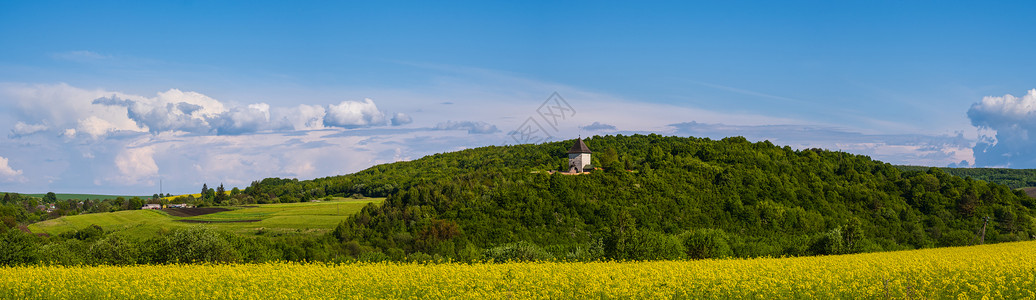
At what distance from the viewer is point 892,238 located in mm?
99625

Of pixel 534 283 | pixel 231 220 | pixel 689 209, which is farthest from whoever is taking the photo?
pixel 231 220

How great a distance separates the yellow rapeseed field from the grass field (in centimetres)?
8203

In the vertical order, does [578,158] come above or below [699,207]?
above

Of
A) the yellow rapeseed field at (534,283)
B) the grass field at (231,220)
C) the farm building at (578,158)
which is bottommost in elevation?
the grass field at (231,220)

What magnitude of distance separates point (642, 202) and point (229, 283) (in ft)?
293

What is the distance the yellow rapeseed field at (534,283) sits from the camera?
16.6 meters

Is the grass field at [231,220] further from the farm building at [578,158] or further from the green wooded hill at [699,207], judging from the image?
the farm building at [578,158]

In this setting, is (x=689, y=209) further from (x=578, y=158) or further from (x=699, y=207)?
(x=578, y=158)

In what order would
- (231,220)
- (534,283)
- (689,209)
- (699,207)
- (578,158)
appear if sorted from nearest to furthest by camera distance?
1. (534,283)
2. (689,209)
3. (699,207)
4. (231,220)
5. (578,158)

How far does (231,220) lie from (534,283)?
379ft

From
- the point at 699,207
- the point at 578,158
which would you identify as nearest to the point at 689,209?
the point at 699,207

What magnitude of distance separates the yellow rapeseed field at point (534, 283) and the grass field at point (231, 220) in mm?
82031

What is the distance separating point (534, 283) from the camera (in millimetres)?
18609

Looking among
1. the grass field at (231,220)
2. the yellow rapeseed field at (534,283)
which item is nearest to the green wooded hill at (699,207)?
the grass field at (231,220)
